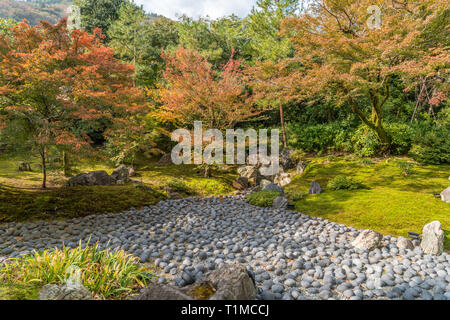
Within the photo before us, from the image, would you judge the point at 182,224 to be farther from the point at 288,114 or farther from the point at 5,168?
the point at 288,114

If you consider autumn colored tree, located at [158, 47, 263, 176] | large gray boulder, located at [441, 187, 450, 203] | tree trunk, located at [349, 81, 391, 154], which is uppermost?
autumn colored tree, located at [158, 47, 263, 176]

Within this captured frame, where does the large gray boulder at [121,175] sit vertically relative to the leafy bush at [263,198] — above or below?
above

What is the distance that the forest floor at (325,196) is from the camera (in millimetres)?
4145

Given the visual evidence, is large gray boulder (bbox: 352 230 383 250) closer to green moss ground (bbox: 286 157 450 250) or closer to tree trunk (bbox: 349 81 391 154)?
green moss ground (bbox: 286 157 450 250)

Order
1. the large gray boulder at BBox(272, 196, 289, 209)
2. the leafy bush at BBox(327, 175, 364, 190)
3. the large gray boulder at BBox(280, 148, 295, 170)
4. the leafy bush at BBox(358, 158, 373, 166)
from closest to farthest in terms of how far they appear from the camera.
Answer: the large gray boulder at BBox(272, 196, 289, 209), the leafy bush at BBox(327, 175, 364, 190), the leafy bush at BBox(358, 158, 373, 166), the large gray boulder at BBox(280, 148, 295, 170)

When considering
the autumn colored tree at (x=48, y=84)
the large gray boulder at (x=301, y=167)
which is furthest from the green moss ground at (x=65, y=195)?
the large gray boulder at (x=301, y=167)

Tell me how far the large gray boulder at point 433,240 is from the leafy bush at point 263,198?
2956 mm

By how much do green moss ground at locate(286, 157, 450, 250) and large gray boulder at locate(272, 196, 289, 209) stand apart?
0.97 ft

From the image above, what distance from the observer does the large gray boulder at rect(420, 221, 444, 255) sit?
3.10 m

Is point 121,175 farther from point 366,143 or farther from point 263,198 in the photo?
point 366,143

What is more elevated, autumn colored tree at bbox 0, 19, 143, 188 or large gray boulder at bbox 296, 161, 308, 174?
autumn colored tree at bbox 0, 19, 143, 188

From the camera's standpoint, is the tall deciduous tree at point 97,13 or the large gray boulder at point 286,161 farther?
the tall deciduous tree at point 97,13

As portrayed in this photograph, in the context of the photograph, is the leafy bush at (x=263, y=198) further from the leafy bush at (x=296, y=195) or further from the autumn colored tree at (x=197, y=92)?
the autumn colored tree at (x=197, y=92)

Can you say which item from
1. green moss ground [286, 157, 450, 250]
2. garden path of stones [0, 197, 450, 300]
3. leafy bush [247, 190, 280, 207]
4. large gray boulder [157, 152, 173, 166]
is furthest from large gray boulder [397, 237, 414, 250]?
large gray boulder [157, 152, 173, 166]
